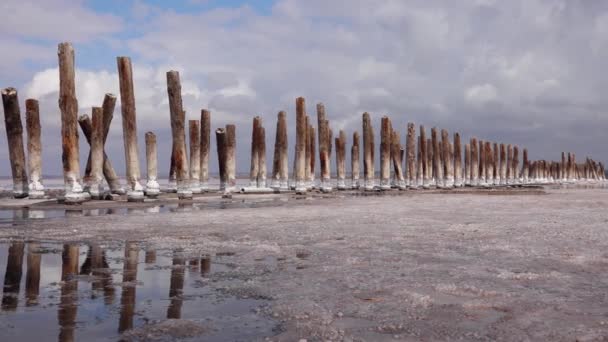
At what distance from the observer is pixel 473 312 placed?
390 centimetres

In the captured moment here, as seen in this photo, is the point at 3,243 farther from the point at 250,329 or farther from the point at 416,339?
the point at 416,339

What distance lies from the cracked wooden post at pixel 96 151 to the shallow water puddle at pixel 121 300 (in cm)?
1112

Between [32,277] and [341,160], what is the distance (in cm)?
2558

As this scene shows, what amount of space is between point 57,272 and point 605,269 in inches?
210

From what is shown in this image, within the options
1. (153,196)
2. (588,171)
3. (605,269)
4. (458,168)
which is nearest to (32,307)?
(605,269)

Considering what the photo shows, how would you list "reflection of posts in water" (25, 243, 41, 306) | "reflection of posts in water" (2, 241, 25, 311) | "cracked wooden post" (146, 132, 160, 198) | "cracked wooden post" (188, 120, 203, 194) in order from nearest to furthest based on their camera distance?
"reflection of posts in water" (2, 241, 25, 311), "reflection of posts in water" (25, 243, 41, 306), "cracked wooden post" (146, 132, 160, 198), "cracked wooden post" (188, 120, 203, 194)

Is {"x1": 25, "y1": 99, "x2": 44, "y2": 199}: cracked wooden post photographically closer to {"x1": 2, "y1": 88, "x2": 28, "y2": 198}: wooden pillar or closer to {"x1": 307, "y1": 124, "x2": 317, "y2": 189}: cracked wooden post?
{"x1": 2, "y1": 88, "x2": 28, "y2": 198}: wooden pillar

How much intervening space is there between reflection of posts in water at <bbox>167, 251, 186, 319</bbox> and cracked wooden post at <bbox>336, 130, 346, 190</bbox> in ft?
77.3

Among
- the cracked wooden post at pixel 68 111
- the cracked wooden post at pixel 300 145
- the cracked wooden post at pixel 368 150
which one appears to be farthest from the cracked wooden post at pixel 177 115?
the cracked wooden post at pixel 368 150

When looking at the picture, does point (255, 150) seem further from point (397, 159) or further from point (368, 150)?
point (397, 159)

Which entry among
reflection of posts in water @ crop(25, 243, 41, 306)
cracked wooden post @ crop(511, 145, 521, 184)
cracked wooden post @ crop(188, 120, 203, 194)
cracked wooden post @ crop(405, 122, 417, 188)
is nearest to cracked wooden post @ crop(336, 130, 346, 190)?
cracked wooden post @ crop(405, 122, 417, 188)

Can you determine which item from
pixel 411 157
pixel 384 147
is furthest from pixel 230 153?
pixel 411 157

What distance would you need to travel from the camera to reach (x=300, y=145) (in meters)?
23.0

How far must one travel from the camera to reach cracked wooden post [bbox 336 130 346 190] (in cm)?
2981
